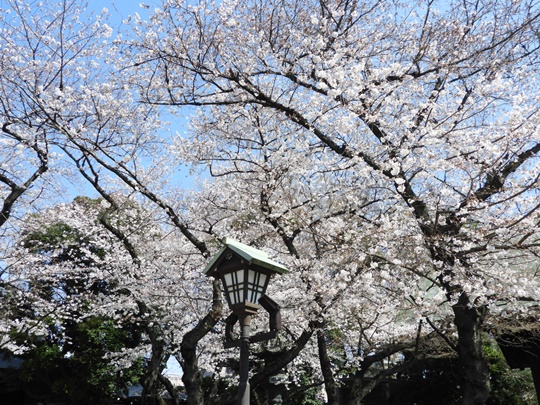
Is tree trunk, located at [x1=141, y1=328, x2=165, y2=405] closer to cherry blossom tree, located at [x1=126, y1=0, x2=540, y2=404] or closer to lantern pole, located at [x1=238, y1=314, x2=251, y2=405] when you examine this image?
cherry blossom tree, located at [x1=126, y1=0, x2=540, y2=404]

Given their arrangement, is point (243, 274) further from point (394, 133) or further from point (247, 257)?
point (394, 133)

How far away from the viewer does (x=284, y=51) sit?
675 cm

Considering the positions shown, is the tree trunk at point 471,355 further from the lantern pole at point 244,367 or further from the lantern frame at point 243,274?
the lantern pole at point 244,367

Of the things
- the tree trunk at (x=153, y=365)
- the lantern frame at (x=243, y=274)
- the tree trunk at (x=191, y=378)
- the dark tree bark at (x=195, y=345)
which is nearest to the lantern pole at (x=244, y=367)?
the lantern frame at (x=243, y=274)

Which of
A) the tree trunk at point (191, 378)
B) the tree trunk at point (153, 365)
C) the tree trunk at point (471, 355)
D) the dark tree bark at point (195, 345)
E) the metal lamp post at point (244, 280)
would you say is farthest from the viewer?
the tree trunk at point (153, 365)

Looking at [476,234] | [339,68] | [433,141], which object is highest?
[339,68]

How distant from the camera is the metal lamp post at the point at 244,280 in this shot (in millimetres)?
3990

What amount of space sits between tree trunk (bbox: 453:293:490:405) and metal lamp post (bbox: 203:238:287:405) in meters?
2.42

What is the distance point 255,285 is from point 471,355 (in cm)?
274

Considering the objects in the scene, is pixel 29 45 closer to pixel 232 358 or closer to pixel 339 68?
pixel 339 68

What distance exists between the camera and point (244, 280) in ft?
13.4

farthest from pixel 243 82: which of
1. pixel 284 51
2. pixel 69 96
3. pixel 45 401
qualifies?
pixel 45 401

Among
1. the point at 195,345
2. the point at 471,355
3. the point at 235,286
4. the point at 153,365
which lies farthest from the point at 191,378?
the point at 471,355

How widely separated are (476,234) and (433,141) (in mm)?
1207
